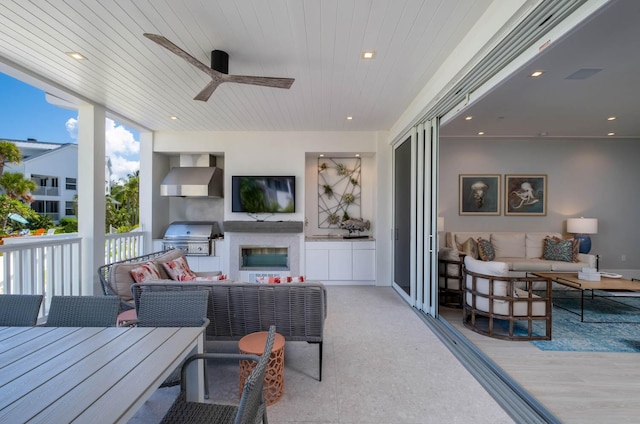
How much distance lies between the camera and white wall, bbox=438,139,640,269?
5.43 meters

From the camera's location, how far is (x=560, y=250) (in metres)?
4.90

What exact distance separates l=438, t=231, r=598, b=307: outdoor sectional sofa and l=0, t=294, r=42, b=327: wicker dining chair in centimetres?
414

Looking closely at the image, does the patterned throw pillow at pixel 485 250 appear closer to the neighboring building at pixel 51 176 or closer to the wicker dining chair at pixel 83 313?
the wicker dining chair at pixel 83 313

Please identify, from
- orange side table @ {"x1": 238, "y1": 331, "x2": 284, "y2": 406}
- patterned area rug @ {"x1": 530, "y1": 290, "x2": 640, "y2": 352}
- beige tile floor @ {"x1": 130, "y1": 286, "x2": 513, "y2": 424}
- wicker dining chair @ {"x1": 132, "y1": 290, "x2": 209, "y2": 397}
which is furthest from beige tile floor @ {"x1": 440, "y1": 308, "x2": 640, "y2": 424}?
wicker dining chair @ {"x1": 132, "y1": 290, "x2": 209, "y2": 397}

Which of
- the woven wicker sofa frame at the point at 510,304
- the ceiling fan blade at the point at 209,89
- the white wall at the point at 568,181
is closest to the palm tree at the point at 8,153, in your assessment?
the ceiling fan blade at the point at 209,89

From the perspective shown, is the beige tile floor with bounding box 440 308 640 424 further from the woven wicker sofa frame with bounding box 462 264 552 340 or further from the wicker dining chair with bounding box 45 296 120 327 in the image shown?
the wicker dining chair with bounding box 45 296 120 327

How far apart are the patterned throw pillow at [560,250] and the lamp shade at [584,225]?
1.03 feet

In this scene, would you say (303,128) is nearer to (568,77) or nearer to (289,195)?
(289,195)

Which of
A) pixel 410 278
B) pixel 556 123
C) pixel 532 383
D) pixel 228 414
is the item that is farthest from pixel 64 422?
pixel 556 123

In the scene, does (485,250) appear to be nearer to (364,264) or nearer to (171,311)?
(364,264)

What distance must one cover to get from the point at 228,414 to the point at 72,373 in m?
0.65

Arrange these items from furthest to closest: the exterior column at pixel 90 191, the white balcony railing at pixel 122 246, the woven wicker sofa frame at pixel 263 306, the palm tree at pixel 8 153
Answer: the palm tree at pixel 8 153 < the white balcony railing at pixel 122 246 < the exterior column at pixel 90 191 < the woven wicker sofa frame at pixel 263 306

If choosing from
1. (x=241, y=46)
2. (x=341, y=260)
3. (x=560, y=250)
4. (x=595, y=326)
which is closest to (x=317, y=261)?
(x=341, y=260)

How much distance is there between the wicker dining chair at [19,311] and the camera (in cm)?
161
